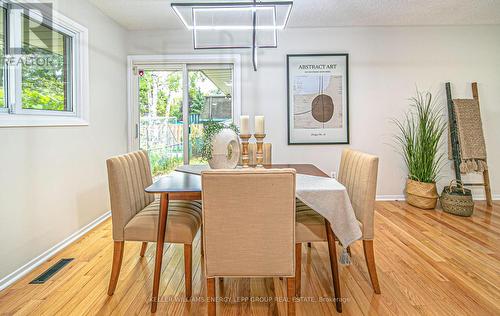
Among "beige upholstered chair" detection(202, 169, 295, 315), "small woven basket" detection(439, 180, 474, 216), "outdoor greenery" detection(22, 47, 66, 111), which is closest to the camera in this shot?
"beige upholstered chair" detection(202, 169, 295, 315)

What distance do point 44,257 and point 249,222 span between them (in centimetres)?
201

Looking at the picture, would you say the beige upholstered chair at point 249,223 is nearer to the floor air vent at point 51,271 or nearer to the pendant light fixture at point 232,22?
the floor air vent at point 51,271

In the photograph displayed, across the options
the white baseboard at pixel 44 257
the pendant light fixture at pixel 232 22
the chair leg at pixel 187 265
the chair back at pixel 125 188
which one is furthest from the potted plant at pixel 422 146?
the white baseboard at pixel 44 257

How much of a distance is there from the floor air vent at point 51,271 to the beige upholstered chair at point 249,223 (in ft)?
4.61

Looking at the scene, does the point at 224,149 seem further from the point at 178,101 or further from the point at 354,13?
the point at 354,13

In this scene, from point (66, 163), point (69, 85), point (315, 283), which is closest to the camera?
point (315, 283)

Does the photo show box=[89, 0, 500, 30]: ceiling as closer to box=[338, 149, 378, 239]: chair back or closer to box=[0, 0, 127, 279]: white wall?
box=[0, 0, 127, 279]: white wall

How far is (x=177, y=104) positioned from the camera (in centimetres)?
423

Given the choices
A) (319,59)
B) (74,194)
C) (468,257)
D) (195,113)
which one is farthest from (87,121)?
(468,257)

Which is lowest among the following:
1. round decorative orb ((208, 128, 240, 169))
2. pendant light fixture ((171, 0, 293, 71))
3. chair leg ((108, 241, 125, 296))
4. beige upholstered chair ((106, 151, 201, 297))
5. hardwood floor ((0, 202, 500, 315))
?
hardwood floor ((0, 202, 500, 315))

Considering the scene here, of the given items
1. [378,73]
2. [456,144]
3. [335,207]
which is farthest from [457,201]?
[335,207]

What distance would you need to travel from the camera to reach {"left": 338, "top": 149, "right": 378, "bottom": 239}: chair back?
6.10 feet

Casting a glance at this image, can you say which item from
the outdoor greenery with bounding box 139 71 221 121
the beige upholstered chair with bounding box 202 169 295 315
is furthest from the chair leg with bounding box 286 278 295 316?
the outdoor greenery with bounding box 139 71 221 121

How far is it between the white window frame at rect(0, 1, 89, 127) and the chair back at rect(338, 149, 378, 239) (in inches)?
95.9
